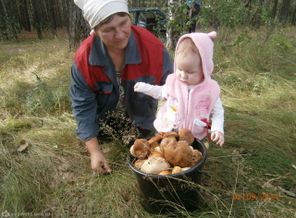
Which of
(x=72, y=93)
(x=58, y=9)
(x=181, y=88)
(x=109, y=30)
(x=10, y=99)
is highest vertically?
(x=109, y=30)

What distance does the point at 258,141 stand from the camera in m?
2.96

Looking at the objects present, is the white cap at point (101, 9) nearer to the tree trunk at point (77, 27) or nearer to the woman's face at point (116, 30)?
the woman's face at point (116, 30)

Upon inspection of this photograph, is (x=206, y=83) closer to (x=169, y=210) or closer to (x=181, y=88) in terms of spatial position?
(x=181, y=88)

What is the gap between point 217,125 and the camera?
2.33m

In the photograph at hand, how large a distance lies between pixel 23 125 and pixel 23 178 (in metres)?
1.02

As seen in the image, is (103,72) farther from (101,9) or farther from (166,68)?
(101,9)

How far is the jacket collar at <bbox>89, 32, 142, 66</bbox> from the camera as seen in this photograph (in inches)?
108

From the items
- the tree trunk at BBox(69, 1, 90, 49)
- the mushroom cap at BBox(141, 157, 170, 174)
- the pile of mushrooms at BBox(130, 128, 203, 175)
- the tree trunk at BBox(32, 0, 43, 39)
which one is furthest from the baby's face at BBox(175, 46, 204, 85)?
the tree trunk at BBox(32, 0, 43, 39)

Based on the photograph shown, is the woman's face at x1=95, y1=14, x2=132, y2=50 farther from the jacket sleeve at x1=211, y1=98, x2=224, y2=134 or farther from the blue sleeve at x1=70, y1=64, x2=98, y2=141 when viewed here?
the jacket sleeve at x1=211, y1=98, x2=224, y2=134

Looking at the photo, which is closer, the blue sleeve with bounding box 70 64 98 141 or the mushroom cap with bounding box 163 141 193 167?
the mushroom cap with bounding box 163 141 193 167

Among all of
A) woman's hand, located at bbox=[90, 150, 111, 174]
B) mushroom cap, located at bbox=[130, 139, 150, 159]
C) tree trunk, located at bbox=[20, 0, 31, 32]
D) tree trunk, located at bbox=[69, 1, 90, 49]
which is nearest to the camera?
mushroom cap, located at bbox=[130, 139, 150, 159]

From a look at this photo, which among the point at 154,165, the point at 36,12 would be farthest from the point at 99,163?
the point at 36,12

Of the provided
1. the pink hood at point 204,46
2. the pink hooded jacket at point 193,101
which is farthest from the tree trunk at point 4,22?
the pink hood at point 204,46

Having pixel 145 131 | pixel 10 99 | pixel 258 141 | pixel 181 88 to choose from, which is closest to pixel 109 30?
pixel 181 88
